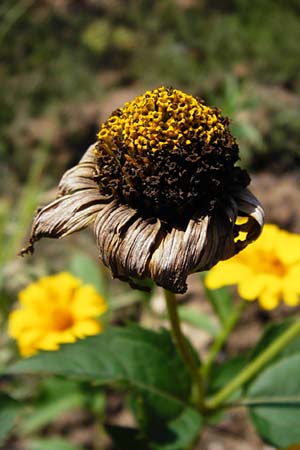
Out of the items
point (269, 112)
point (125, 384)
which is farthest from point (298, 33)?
point (125, 384)

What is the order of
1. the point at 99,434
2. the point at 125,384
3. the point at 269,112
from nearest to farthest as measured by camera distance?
the point at 125,384
the point at 99,434
the point at 269,112

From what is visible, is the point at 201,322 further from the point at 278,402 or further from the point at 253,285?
the point at 278,402

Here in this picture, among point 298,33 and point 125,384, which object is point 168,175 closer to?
point 125,384

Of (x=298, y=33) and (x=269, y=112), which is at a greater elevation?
(x=298, y=33)

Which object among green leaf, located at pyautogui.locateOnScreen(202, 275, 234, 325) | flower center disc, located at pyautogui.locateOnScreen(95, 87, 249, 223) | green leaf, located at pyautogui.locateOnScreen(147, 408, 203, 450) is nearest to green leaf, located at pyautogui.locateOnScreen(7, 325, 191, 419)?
green leaf, located at pyautogui.locateOnScreen(147, 408, 203, 450)

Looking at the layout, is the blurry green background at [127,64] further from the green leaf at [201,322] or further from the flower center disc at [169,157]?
the flower center disc at [169,157]

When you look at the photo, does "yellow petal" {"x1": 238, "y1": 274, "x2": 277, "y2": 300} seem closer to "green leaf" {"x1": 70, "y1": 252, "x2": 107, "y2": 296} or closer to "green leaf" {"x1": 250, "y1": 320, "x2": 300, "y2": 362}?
"green leaf" {"x1": 250, "y1": 320, "x2": 300, "y2": 362}

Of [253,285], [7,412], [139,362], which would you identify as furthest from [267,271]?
[7,412]
